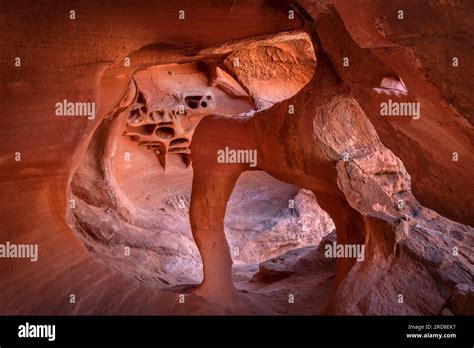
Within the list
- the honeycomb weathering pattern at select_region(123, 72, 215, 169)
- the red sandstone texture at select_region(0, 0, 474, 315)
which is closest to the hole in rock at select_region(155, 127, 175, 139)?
the honeycomb weathering pattern at select_region(123, 72, 215, 169)

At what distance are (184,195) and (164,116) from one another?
151 cm

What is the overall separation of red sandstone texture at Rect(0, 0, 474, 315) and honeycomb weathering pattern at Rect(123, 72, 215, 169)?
2131mm

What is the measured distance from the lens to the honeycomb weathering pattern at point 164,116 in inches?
297

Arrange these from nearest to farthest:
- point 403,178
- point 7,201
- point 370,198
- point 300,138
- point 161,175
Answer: point 7,201, point 370,198, point 300,138, point 403,178, point 161,175

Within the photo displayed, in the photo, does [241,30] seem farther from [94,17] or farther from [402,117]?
[402,117]

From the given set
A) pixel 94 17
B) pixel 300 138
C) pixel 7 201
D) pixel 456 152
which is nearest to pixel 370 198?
pixel 300 138

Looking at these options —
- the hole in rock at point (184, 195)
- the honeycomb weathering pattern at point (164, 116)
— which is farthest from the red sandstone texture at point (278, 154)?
the honeycomb weathering pattern at point (164, 116)

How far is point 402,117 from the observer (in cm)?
307

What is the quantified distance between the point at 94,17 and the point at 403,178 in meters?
3.45

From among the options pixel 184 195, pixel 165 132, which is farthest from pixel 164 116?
pixel 184 195

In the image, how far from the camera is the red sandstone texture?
106 inches

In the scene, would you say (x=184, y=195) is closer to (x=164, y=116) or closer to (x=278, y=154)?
(x=164, y=116)

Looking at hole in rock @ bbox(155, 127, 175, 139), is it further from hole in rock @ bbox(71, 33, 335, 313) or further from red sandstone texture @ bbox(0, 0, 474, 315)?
red sandstone texture @ bbox(0, 0, 474, 315)

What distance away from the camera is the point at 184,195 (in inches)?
328
